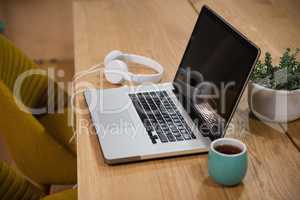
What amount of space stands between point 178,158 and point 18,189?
51 cm

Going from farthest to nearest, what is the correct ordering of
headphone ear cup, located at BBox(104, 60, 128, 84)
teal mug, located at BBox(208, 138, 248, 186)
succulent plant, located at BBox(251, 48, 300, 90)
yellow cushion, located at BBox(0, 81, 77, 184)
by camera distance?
headphone ear cup, located at BBox(104, 60, 128, 84) < yellow cushion, located at BBox(0, 81, 77, 184) < succulent plant, located at BBox(251, 48, 300, 90) < teal mug, located at BBox(208, 138, 248, 186)

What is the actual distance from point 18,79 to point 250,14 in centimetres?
102

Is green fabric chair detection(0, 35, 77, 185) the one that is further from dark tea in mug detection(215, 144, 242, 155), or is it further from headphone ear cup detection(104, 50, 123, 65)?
dark tea in mug detection(215, 144, 242, 155)

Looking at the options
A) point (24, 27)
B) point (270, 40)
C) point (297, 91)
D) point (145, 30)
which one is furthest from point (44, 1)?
point (297, 91)

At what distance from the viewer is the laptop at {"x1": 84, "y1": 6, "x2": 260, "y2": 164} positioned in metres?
1.11

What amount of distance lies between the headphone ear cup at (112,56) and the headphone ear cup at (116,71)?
0.15 ft

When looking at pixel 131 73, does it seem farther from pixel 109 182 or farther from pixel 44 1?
pixel 44 1

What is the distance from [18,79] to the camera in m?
1.59

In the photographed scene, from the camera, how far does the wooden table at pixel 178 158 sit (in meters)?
1.02

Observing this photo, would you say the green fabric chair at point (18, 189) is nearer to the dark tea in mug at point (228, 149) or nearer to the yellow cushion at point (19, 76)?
the yellow cushion at point (19, 76)

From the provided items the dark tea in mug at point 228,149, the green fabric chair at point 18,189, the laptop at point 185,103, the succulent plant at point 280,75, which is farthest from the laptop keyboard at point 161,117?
the green fabric chair at point 18,189

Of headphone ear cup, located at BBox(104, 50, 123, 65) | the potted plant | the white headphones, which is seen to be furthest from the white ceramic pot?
headphone ear cup, located at BBox(104, 50, 123, 65)

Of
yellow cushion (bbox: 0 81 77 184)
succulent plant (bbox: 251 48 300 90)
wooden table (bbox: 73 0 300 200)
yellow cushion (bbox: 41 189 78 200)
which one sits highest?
succulent plant (bbox: 251 48 300 90)

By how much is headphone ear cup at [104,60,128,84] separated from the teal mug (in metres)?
0.50
